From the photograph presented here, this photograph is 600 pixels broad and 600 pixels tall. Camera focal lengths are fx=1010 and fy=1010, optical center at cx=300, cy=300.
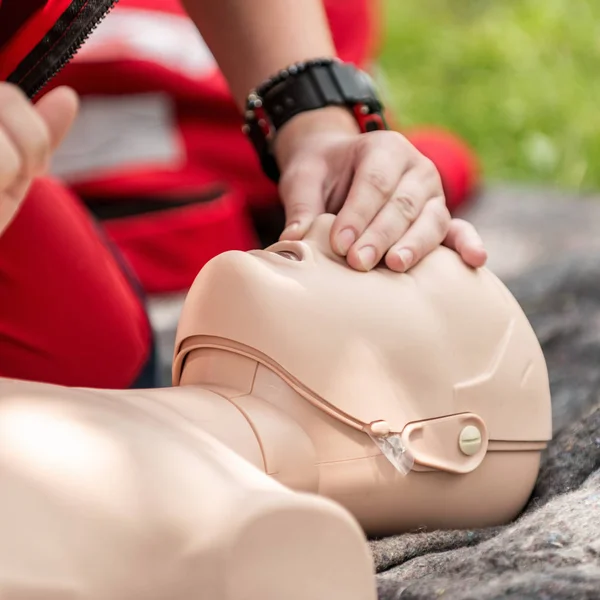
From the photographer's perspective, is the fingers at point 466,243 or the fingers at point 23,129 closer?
the fingers at point 23,129

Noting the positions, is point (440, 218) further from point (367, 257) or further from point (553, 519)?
point (553, 519)

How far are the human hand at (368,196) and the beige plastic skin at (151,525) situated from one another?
11.1 inches

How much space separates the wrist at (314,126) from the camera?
3.39ft

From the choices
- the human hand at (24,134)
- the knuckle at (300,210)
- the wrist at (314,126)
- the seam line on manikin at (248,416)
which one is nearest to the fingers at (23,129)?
the human hand at (24,134)

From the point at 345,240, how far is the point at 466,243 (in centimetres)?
13

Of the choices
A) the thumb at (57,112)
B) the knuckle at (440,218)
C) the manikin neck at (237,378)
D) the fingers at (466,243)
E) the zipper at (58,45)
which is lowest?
the fingers at (466,243)

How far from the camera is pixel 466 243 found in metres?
0.90

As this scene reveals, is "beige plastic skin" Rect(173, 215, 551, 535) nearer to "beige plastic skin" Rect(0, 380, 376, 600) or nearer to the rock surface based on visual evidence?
the rock surface

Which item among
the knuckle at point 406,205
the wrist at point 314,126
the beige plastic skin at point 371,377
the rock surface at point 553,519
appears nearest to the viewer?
the rock surface at point 553,519

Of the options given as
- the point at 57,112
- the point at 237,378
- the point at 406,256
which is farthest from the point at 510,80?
the point at 57,112

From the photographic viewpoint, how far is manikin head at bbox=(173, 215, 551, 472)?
2.55ft

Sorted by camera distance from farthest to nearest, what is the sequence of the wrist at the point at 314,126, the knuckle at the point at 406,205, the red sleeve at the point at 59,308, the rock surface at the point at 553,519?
the red sleeve at the point at 59,308 → the wrist at the point at 314,126 → the knuckle at the point at 406,205 → the rock surface at the point at 553,519

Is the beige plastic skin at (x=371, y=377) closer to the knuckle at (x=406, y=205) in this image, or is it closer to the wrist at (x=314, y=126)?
the knuckle at (x=406, y=205)

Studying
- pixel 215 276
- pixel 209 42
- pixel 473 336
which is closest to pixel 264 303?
pixel 215 276
